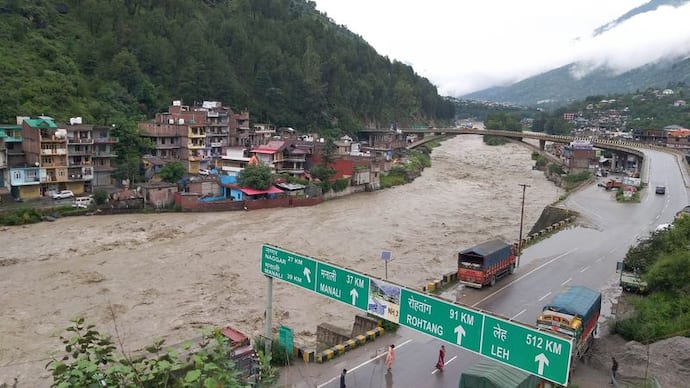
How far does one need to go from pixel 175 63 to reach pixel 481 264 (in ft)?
137

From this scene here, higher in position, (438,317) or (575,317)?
(438,317)

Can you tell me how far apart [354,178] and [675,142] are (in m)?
40.9

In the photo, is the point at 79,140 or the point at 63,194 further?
the point at 79,140

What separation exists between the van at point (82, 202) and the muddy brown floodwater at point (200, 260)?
4.07 ft

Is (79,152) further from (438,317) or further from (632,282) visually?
(438,317)

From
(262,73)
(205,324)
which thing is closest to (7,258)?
(205,324)

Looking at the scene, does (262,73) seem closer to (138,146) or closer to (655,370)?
(138,146)

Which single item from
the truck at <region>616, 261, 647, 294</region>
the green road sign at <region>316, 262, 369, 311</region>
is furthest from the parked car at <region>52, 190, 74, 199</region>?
the truck at <region>616, 261, 647, 294</region>

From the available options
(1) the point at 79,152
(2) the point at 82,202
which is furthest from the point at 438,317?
(1) the point at 79,152

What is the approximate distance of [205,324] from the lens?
556 inches

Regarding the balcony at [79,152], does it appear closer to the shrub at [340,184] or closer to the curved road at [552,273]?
the shrub at [340,184]

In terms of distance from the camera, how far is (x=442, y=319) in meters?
7.21

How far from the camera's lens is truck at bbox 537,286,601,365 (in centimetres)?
993

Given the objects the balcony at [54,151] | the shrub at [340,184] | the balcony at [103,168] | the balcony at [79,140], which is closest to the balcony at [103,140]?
the balcony at [79,140]
